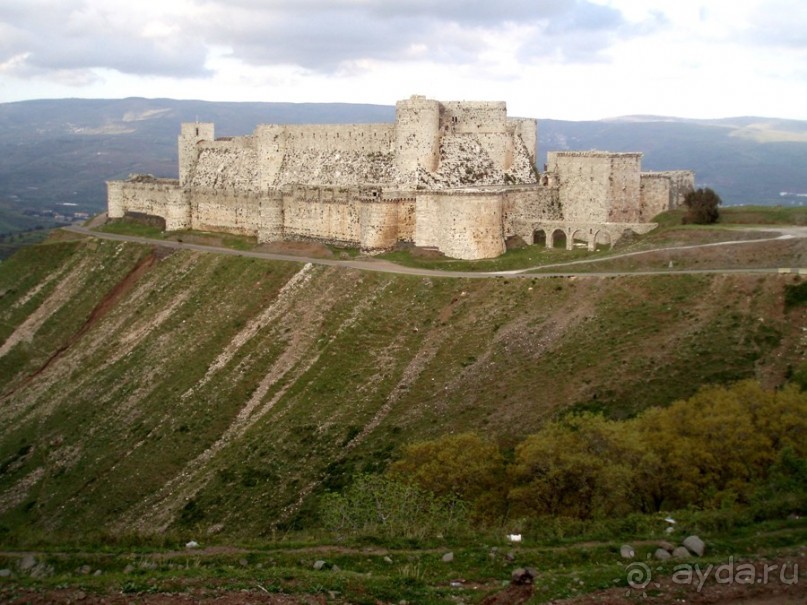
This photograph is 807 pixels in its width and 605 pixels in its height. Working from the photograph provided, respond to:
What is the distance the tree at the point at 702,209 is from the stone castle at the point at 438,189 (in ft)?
9.15

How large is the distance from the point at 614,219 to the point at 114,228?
48456 mm

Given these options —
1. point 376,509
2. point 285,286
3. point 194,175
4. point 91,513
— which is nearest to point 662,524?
point 376,509

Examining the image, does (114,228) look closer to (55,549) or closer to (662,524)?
(55,549)

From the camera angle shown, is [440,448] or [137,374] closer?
[440,448]

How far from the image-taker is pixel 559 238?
219 ft

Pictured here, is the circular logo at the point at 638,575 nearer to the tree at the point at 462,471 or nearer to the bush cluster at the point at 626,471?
the bush cluster at the point at 626,471

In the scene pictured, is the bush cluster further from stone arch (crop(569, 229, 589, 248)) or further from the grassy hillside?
stone arch (crop(569, 229, 589, 248))

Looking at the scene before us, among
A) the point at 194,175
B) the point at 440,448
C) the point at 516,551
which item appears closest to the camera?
the point at 516,551

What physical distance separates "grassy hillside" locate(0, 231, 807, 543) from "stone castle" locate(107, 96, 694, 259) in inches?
226

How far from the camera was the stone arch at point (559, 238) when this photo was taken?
64938 millimetres

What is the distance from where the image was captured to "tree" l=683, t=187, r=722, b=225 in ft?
201

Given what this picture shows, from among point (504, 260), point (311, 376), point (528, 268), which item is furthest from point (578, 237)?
point (311, 376)

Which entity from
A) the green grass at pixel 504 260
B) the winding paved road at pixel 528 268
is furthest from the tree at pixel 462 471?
the green grass at pixel 504 260

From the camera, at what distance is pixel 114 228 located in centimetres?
9031
